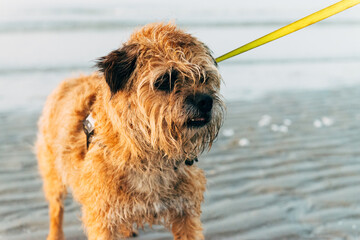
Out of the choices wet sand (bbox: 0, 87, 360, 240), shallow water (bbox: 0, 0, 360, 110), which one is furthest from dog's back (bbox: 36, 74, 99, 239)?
shallow water (bbox: 0, 0, 360, 110)

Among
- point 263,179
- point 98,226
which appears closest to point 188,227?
point 98,226

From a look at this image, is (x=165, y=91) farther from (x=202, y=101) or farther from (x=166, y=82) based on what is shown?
(x=202, y=101)

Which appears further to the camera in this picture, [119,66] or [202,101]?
[119,66]

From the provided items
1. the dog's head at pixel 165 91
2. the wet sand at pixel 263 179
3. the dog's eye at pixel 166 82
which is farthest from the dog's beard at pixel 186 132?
the wet sand at pixel 263 179

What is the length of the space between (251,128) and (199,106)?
4.11 meters

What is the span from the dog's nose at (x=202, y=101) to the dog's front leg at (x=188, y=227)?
101cm

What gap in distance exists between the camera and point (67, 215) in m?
4.44

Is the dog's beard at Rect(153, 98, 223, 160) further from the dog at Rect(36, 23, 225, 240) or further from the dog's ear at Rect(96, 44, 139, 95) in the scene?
the dog's ear at Rect(96, 44, 139, 95)

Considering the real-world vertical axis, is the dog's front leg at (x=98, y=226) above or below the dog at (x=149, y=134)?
below

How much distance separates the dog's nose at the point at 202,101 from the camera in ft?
9.00

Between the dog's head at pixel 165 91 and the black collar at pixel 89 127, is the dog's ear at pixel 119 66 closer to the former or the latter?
the dog's head at pixel 165 91

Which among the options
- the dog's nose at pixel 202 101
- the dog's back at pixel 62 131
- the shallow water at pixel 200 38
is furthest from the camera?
the shallow water at pixel 200 38

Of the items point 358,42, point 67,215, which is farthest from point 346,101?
point 358,42

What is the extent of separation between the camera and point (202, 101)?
108 inches
